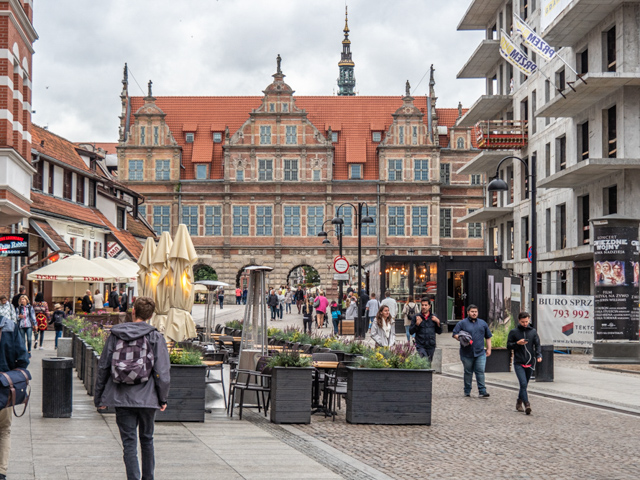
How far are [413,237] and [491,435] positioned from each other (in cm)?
5848

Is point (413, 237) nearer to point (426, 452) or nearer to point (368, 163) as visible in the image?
point (368, 163)

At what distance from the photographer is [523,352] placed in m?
15.6

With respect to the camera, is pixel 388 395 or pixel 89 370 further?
pixel 89 370

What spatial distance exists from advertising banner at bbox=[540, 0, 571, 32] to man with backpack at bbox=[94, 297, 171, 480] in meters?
28.7

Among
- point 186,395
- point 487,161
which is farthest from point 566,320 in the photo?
point 487,161

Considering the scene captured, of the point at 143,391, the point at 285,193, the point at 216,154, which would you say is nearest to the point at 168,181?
the point at 216,154

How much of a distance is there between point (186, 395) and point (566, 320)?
1759 cm

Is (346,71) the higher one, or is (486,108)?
(346,71)

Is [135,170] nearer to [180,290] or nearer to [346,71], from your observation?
[346,71]

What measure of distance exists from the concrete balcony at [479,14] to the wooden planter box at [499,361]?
95.5 ft

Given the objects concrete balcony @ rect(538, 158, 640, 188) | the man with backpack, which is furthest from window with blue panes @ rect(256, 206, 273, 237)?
the man with backpack

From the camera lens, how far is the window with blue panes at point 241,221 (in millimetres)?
71125

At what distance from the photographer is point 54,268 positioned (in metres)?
29.5

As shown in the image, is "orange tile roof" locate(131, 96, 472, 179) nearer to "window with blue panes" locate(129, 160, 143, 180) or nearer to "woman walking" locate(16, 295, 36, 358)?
"window with blue panes" locate(129, 160, 143, 180)
